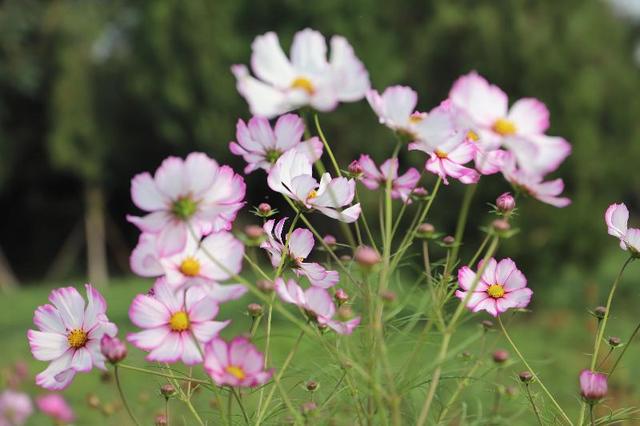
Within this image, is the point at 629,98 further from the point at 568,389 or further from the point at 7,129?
the point at 7,129

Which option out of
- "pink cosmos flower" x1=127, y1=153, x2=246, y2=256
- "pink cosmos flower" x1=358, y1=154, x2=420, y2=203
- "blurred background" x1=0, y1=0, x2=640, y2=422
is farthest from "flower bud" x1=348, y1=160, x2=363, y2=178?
"blurred background" x1=0, y1=0, x2=640, y2=422

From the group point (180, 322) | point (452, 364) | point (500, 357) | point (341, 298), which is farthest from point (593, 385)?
point (452, 364)

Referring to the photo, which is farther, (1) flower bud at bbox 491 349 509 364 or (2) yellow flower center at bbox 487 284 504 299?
(2) yellow flower center at bbox 487 284 504 299

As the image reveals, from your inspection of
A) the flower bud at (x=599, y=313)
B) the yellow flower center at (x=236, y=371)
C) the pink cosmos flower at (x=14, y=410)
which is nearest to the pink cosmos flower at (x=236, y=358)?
the yellow flower center at (x=236, y=371)

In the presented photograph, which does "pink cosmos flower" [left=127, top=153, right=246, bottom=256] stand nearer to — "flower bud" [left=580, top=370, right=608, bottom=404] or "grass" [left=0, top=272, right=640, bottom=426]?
"grass" [left=0, top=272, right=640, bottom=426]

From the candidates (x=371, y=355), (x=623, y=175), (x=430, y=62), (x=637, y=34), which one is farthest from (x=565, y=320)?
(x=637, y=34)

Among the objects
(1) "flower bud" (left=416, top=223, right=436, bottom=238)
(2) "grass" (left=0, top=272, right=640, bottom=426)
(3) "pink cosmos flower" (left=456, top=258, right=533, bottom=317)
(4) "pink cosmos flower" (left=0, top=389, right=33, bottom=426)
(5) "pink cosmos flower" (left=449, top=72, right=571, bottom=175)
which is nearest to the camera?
(5) "pink cosmos flower" (left=449, top=72, right=571, bottom=175)
